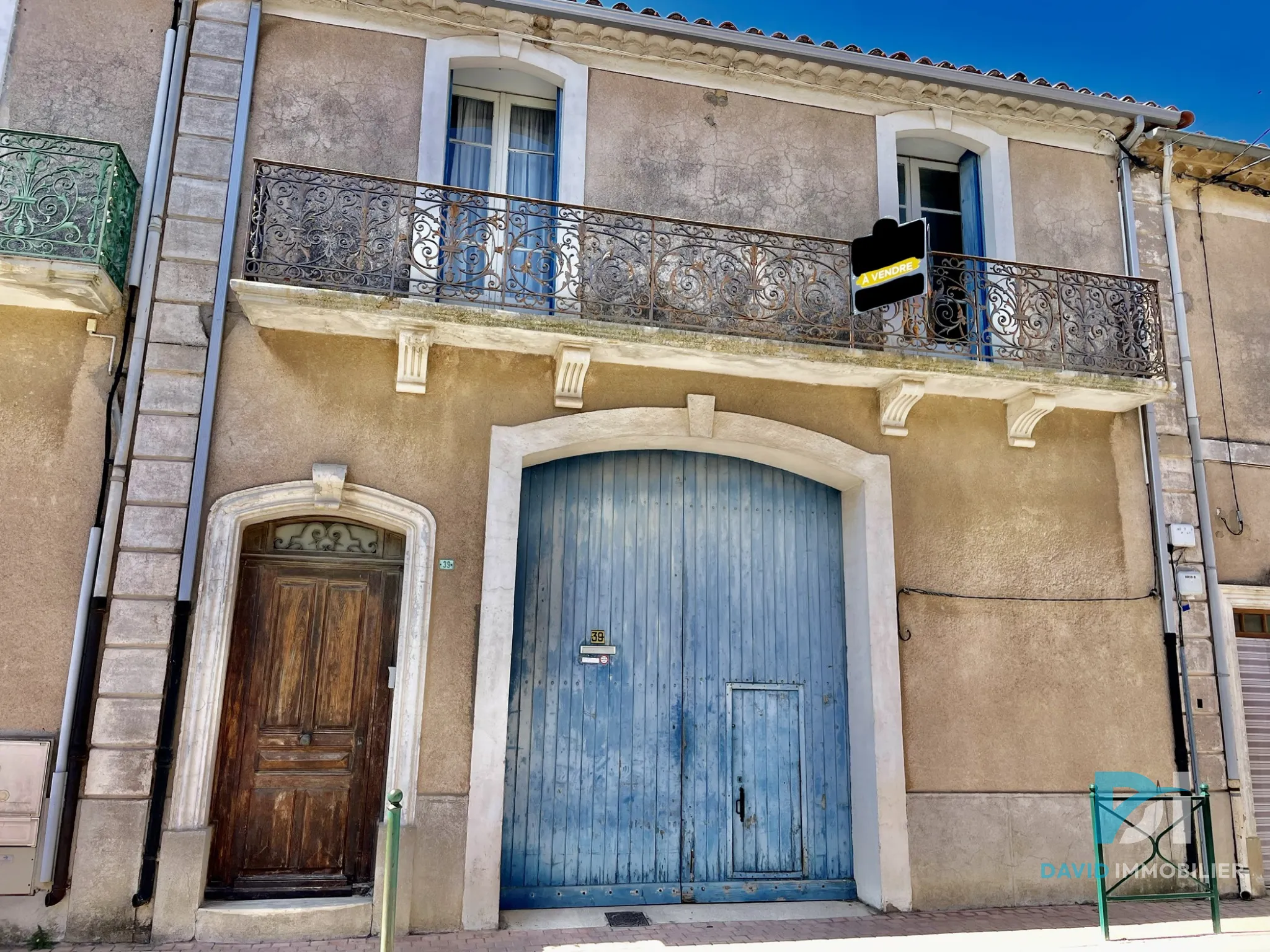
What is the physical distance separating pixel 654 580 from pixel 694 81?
4433mm

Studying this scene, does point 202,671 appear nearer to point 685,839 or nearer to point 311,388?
point 311,388

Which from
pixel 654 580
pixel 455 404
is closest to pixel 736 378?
pixel 654 580

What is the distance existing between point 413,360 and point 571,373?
1191 mm

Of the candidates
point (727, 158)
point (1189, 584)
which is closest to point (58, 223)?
point (727, 158)

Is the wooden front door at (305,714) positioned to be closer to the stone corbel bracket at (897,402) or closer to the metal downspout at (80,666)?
the metal downspout at (80,666)

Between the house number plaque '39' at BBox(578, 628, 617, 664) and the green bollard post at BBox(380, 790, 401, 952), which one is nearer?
the green bollard post at BBox(380, 790, 401, 952)

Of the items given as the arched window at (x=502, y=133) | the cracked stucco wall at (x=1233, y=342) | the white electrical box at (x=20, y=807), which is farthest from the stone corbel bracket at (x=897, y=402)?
the white electrical box at (x=20, y=807)

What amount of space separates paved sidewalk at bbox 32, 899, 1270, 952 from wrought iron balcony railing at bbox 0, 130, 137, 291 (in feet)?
14.7

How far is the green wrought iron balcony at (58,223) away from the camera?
18.5ft

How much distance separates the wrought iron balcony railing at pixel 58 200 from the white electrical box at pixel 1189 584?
29.0 ft

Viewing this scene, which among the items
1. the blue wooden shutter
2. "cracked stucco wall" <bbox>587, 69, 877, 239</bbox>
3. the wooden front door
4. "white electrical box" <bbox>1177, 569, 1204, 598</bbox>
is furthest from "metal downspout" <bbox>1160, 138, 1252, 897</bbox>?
the wooden front door

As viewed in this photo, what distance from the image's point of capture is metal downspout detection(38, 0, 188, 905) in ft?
17.5

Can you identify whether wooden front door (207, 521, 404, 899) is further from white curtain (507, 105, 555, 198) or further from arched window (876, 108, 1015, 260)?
arched window (876, 108, 1015, 260)

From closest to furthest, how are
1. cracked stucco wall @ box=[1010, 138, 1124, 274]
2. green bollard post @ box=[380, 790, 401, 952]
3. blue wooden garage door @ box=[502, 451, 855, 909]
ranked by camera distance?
green bollard post @ box=[380, 790, 401, 952] → blue wooden garage door @ box=[502, 451, 855, 909] → cracked stucco wall @ box=[1010, 138, 1124, 274]
